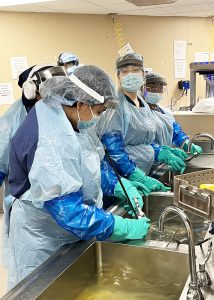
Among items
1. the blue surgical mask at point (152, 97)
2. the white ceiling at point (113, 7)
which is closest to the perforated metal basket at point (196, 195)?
the blue surgical mask at point (152, 97)

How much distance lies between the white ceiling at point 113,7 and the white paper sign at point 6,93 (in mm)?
773

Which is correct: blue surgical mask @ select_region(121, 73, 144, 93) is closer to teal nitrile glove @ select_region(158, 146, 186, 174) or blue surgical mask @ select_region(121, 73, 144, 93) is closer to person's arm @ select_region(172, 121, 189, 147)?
teal nitrile glove @ select_region(158, 146, 186, 174)

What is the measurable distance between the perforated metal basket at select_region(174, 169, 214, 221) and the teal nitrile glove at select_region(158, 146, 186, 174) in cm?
117

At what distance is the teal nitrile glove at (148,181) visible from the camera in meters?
1.96

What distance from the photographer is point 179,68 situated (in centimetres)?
498

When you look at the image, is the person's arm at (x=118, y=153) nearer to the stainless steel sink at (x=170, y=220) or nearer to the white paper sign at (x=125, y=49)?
the stainless steel sink at (x=170, y=220)

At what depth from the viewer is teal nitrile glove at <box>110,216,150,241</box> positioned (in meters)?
1.34

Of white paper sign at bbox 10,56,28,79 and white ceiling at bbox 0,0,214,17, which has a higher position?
white ceiling at bbox 0,0,214,17

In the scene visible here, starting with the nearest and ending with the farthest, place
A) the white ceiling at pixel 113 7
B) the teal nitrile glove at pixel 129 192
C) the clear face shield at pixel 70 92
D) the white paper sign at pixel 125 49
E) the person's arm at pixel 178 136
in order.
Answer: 1. the clear face shield at pixel 70 92
2. the teal nitrile glove at pixel 129 192
3. the person's arm at pixel 178 136
4. the white ceiling at pixel 113 7
5. the white paper sign at pixel 125 49

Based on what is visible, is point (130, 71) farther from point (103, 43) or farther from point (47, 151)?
point (103, 43)

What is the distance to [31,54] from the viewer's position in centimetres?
385

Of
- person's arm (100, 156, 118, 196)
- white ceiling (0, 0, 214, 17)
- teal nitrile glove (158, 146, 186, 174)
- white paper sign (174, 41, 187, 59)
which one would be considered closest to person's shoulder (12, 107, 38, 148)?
person's arm (100, 156, 118, 196)

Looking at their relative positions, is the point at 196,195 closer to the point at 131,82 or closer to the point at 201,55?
the point at 131,82

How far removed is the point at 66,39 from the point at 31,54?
49 cm
